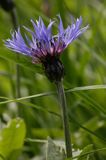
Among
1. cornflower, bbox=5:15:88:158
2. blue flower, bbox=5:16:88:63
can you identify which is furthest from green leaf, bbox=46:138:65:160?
blue flower, bbox=5:16:88:63

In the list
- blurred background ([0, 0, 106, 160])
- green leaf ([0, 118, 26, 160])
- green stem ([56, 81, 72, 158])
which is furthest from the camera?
blurred background ([0, 0, 106, 160])

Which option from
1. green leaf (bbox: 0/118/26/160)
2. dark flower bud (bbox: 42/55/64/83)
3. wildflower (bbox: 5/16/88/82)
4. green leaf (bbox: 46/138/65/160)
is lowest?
green leaf (bbox: 46/138/65/160)

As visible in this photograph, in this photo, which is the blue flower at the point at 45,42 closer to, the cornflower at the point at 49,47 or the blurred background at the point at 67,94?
the cornflower at the point at 49,47

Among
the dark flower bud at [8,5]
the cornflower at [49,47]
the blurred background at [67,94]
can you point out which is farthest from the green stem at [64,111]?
the dark flower bud at [8,5]

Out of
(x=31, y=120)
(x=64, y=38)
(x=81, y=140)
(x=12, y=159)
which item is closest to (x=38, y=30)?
(x=64, y=38)

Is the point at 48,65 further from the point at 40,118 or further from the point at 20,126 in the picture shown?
the point at 40,118

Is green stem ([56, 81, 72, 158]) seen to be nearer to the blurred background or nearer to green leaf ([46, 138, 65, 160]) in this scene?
green leaf ([46, 138, 65, 160])

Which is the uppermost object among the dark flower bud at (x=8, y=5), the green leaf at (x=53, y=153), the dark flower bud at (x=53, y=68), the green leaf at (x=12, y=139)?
the dark flower bud at (x=8, y=5)
